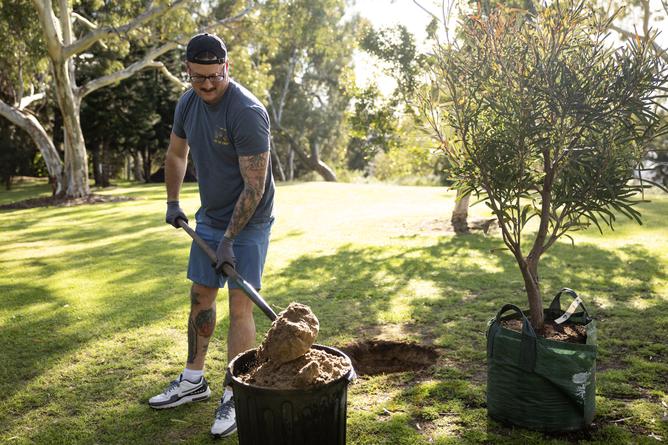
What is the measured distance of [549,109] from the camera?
3.79 m

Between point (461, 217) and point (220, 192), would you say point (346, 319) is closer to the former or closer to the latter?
point (220, 192)

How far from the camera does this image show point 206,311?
4.30 meters

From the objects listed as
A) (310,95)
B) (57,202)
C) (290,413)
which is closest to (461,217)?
(290,413)

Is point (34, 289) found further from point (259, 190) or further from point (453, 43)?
point (453, 43)

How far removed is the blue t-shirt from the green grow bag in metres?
1.78

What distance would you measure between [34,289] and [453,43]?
651 centimetres

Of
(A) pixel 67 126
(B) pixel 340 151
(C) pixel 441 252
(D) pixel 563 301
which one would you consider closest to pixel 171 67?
(A) pixel 67 126

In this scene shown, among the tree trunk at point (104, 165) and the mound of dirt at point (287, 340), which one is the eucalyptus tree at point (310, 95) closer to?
the tree trunk at point (104, 165)

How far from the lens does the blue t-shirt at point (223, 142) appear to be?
3785 mm

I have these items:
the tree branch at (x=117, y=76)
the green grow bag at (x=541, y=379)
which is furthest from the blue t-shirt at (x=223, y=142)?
the tree branch at (x=117, y=76)

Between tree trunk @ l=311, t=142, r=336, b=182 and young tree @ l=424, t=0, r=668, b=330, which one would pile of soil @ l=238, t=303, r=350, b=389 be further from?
tree trunk @ l=311, t=142, r=336, b=182

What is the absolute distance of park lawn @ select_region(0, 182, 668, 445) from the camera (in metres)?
3.98

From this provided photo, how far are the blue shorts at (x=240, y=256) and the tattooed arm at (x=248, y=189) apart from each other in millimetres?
200

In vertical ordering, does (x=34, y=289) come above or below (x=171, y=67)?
below
